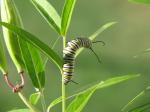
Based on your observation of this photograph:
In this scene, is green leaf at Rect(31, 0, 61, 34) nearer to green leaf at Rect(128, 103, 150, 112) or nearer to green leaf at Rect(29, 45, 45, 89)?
green leaf at Rect(29, 45, 45, 89)

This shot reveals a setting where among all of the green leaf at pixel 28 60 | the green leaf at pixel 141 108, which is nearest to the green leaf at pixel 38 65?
the green leaf at pixel 28 60

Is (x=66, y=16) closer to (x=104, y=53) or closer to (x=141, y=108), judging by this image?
(x=141, y=108)

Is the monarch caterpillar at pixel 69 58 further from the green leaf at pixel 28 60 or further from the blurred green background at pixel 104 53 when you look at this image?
the blurred green background at pixel 104 53

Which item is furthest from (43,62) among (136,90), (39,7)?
(136,90)

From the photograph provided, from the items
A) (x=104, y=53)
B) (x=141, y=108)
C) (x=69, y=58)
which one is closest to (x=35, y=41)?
(x=69, y=58)

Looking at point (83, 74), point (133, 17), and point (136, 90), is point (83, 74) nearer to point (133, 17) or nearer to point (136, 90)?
point (136, 90)

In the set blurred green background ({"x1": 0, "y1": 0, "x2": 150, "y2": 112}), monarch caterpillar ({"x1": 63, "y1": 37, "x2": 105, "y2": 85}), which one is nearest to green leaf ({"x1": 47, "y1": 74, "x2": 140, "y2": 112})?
monarch caterpillar ({"x1": 63, "y1": 37, "x2": 105, "y2": 85})
